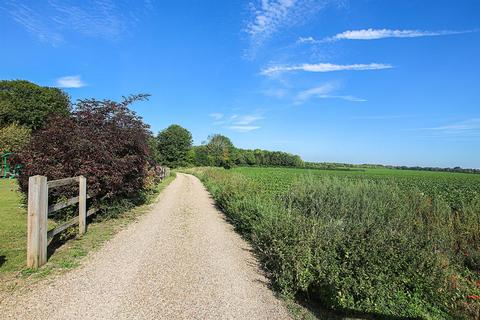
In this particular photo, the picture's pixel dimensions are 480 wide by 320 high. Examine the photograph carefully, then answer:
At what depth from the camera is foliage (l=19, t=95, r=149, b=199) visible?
848cm

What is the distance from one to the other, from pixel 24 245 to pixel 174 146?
241 feet

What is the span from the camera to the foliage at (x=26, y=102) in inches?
1485

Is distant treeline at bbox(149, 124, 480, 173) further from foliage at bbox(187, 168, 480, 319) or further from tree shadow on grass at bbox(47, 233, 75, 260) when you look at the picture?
foliage at bbox(187, 168, 480, 319)

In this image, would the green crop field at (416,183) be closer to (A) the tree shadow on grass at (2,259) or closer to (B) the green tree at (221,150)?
(A) the tree shadow on grass at (2,259)

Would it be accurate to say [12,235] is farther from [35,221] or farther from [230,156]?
[230,156]

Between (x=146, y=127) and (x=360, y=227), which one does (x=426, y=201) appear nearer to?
(x=360, y=227)

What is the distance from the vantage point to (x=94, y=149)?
8859 millimetres

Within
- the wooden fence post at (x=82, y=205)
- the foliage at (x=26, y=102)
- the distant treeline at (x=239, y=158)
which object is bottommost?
the wooden fence post at (x=82, y=205)

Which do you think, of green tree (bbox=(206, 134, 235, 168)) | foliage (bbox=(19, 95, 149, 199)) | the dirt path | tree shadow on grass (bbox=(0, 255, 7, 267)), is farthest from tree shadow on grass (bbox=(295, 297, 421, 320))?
green tree (bbox=(206, 134, 235, 168))

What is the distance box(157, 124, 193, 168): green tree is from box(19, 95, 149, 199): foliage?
67.9m

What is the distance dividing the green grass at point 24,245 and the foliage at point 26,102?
113 feet

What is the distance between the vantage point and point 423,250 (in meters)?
4.55

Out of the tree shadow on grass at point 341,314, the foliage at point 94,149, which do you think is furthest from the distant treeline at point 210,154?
the tree shadow on grass at point 341,314

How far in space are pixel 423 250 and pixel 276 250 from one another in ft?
7.67
